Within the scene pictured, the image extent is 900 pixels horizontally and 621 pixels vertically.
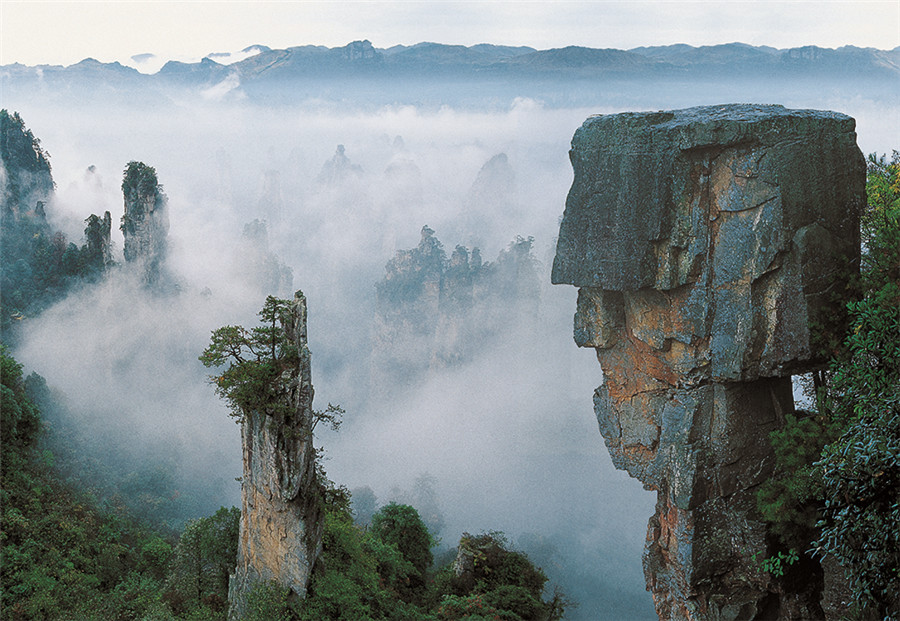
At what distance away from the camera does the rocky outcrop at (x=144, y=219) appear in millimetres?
57781

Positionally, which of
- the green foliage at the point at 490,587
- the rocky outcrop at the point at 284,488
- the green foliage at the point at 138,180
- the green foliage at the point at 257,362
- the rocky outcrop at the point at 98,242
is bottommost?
the green foliage at the point at 490,587

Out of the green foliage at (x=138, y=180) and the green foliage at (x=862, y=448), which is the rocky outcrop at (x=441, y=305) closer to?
the green foliage at (x=138, y=180)

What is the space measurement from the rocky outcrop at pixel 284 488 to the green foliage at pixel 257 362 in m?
0.17

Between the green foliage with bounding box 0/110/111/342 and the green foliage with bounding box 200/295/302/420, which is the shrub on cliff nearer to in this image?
the green foliage with bounding box 200/295/302/420

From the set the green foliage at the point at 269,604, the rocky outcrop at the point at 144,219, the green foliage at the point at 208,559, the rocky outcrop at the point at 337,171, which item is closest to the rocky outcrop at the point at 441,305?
the rocky outcrop at the point at 144,219

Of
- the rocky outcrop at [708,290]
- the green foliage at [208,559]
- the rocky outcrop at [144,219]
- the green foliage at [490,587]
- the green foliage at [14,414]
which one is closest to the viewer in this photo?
the rocky outcrop at [708,290]

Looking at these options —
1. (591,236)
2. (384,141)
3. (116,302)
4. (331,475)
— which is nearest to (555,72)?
(384,141)

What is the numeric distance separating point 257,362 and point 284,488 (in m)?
3.59

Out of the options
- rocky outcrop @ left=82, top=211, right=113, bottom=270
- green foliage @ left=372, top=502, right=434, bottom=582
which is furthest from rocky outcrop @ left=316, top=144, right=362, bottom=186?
green foliage @ left=372, top=502, right=434, bottom=582

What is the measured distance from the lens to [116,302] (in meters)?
61.4

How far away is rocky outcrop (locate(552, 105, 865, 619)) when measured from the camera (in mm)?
17484

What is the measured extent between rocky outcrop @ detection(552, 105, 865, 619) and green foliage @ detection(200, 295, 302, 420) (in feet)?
25.5

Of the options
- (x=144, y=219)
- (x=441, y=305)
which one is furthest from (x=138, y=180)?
(x=441, y=305)

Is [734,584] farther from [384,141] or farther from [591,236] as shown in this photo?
[384,141]
